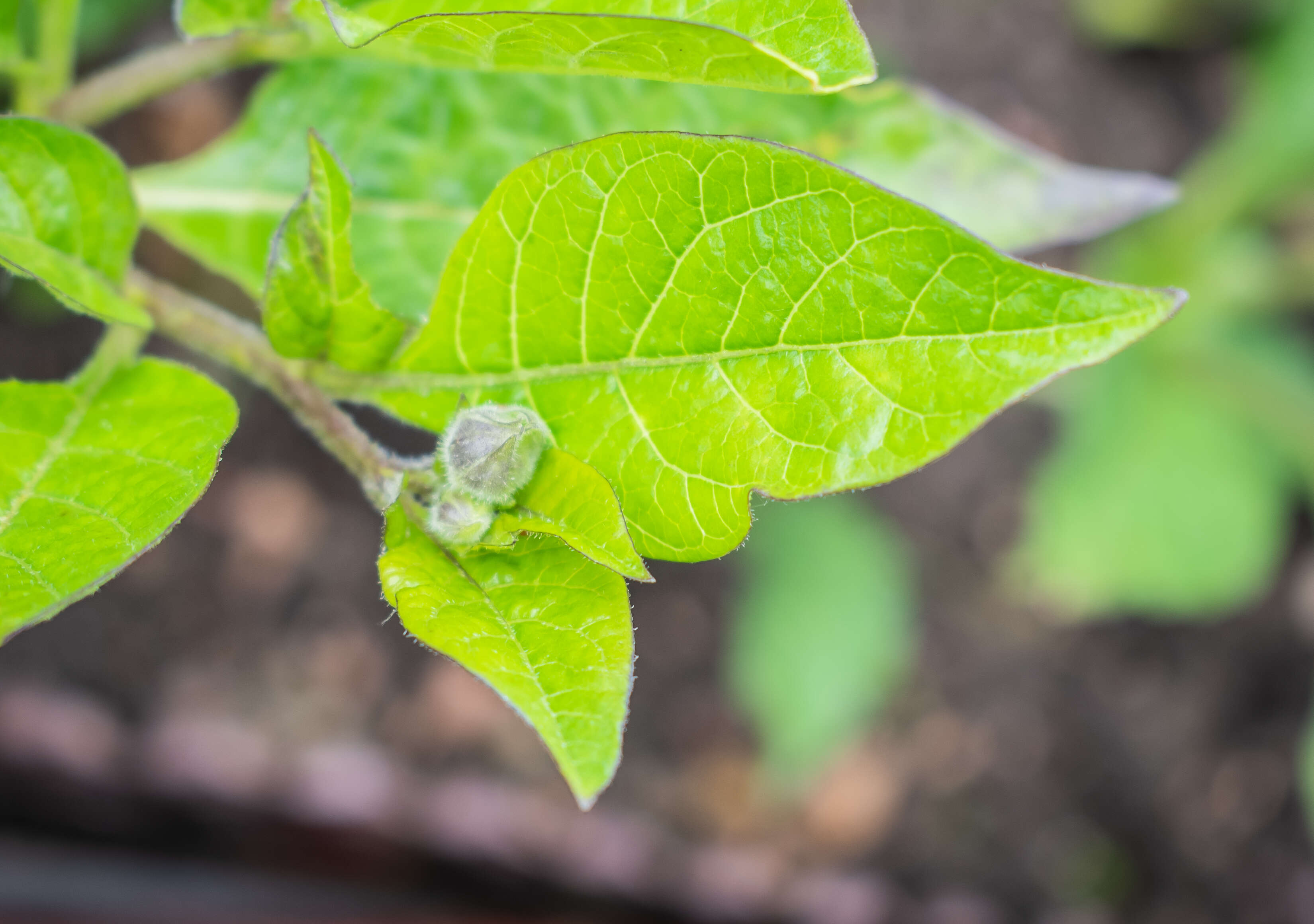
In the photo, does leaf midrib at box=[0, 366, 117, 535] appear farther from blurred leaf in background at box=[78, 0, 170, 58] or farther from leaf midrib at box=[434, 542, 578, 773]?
blurred leaf in background at box=[78, 0, 170, 58]

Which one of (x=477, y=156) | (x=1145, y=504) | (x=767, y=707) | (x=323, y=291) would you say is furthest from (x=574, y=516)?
(x=1145, y=504)

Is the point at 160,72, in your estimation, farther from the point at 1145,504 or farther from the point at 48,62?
the point at 1145,504

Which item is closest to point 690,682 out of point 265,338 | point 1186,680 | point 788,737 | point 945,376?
point 788,737

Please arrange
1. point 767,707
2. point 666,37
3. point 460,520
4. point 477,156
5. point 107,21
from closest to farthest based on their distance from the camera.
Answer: point 666,37
point 460,520
point 477,156
point 107,21
point 767,707

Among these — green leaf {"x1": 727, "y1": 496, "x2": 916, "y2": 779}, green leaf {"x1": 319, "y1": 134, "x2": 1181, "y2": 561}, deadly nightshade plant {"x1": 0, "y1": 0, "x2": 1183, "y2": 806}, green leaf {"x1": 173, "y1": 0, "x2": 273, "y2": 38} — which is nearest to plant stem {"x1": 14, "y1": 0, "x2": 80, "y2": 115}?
deadly nightshade plant {"x1": 0, "y1": 0, "x2": 1183, "y2": 806}

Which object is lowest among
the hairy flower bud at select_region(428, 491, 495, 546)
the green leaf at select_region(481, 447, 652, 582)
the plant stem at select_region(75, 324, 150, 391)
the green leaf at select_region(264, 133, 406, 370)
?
the hairy flower bud at select_region(428, 491, 495, 546)
